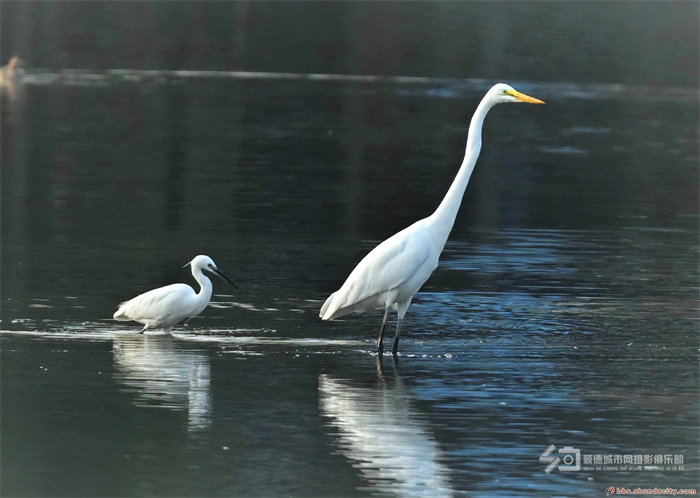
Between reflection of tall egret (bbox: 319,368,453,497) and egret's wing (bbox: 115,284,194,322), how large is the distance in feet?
6.66

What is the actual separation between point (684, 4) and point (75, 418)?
73406mm

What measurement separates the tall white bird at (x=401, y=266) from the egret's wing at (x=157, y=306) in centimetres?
129

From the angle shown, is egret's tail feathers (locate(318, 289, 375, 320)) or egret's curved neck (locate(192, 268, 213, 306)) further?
egret's curved neck (locate(192, 268, 213, 306))

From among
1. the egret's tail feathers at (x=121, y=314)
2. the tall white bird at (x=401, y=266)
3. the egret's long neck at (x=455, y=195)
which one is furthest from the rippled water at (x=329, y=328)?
the egret's long neck at (x=455, y=195)

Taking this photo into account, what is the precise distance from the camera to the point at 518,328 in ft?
42.4

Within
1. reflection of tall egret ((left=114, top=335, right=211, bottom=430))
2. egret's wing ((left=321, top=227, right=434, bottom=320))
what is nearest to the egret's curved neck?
reflection of tall egret ((left=114, top=335, right=211, bottom=430))

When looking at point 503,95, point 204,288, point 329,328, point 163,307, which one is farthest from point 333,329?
point 503,95

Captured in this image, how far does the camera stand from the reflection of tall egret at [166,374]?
999 centimetres

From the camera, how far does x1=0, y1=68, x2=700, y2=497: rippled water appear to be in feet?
28.8

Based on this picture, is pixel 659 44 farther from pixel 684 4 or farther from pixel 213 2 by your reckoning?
pixel 213 2

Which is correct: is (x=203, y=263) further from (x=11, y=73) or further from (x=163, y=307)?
(x=11, y=73)

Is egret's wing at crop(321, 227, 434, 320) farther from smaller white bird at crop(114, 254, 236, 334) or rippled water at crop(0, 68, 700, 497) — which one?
smaller white bird at crop(114, 254, 236, 334)

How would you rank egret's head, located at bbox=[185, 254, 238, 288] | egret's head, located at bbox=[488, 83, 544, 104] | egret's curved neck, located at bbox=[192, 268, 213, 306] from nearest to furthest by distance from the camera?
egret's head, located at bbox=[488, 83, 544, 104]
egret's curved neck, located at bbox=[192, 268, 213, 306]
egret's head, located at bbox=[185, 254, 238, 288]

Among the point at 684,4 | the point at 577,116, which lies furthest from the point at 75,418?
the point at 684,4
